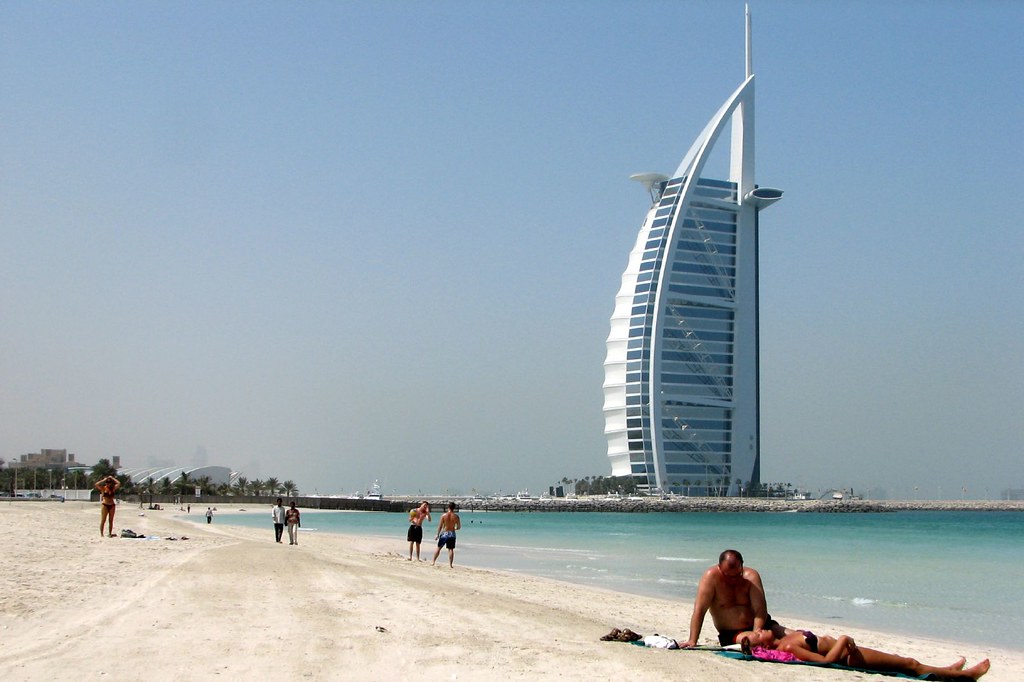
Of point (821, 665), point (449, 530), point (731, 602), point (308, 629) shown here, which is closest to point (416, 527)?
point (449, 530)

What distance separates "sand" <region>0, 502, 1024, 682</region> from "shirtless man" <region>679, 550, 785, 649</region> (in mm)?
301

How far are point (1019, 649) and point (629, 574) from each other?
38.0ft

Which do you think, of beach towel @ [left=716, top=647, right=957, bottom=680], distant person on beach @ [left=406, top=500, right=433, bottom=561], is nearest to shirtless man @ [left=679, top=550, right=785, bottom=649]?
beach towel @ [left=716, top=647, right=957, bottom=680]

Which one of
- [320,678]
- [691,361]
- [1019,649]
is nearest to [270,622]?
[320,678]

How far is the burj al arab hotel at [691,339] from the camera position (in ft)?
341

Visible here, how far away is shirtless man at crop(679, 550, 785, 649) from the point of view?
8875mm

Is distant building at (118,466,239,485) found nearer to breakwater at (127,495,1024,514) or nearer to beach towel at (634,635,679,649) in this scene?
breakwater at (127,495,1024,514)

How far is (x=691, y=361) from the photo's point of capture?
107 m

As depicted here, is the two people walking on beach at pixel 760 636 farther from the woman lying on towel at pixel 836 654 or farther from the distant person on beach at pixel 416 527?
the distant person on beach at pixel 416 527

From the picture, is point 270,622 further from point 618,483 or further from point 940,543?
point 618,483

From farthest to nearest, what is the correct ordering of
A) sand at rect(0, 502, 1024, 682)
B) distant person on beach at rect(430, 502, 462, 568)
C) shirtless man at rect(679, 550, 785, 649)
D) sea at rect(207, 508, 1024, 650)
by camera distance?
distant person on beach at rect(430, 502, 462, 568), sea at rect(207, 508, 1024, 650), shirtless man at rect(679, 550, 785, 649), sand at rect(0, 502, 1024, 682)

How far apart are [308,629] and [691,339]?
3945 inches

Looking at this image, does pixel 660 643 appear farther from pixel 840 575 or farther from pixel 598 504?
pixel 598 504

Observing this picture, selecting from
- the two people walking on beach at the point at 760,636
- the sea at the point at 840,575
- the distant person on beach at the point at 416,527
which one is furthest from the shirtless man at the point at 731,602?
the distant person on beach at the point at 416,527
